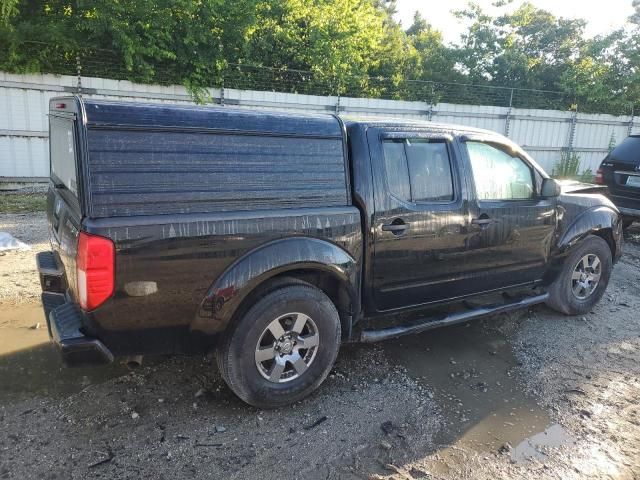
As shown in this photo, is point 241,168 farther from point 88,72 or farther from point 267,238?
point 88,72

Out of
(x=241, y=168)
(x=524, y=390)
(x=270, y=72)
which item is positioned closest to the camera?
(x=241, y=168)

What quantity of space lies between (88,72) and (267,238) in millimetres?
9547

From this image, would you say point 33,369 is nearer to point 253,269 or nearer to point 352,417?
point 253,269

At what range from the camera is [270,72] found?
12.8m

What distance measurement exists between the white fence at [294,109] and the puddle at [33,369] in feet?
12.5

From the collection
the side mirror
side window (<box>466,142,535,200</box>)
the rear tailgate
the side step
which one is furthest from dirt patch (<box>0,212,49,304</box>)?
the side mirror

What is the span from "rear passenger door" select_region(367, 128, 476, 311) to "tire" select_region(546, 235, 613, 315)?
1.47 metres

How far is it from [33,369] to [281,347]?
183cm

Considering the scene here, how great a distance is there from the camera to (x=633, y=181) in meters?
8.02

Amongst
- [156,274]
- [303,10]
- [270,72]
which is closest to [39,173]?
[270,72]

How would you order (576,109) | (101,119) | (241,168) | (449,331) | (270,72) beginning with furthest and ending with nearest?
(576,109) → (270,72) → (449,331) → (241,168) → (101,119)

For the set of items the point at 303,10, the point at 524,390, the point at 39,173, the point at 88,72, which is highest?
the point at 303,10

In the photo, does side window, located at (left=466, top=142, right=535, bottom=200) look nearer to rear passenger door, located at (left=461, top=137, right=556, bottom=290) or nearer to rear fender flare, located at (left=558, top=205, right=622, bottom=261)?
rear passenger door, located at (left=461, top=137, right=556, bottom=290)

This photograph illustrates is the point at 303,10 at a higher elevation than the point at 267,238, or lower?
higher
